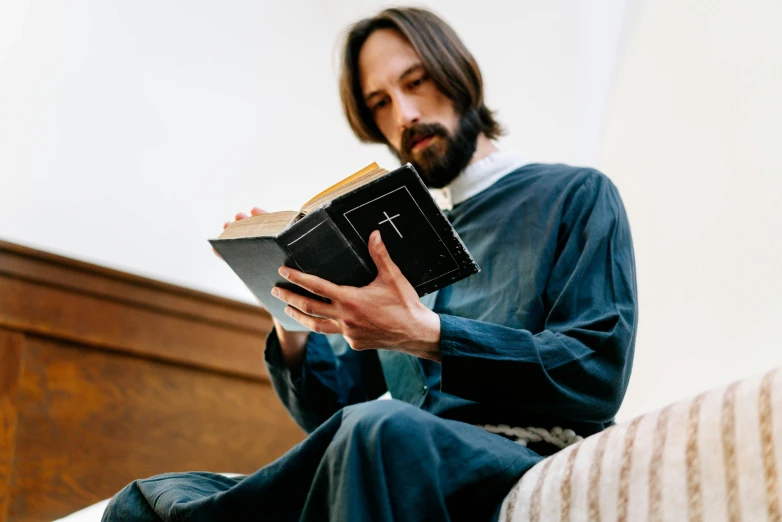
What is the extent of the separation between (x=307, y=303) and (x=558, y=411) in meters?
0.35

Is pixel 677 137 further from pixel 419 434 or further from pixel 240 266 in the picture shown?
pixel 419 434

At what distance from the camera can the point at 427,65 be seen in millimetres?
1657

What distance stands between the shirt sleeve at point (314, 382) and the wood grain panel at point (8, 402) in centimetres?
55

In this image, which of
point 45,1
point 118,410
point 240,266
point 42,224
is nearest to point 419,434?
point 240,266

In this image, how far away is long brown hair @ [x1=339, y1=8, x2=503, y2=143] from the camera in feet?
5.47

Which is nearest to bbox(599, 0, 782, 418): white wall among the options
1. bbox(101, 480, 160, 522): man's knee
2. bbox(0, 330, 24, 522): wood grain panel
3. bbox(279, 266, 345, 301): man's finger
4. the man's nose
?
the man's nose

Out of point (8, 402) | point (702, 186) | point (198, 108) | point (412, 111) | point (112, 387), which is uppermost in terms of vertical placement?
point (198, 108)

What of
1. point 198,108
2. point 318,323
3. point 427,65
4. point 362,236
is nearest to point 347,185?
point 362,236

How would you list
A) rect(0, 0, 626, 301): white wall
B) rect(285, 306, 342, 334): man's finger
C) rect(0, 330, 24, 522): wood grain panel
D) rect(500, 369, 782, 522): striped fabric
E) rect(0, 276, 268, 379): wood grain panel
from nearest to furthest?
1. rect(500, 369, 782, 522): striped fabric
2. rect(285, 306, 342, 334): man's finger
3. rect(0, 330, 24, 522): wood grain panel
4. rect(0, 276, 268, 379): wood grain panel
5. rect(0, 0, 626, 301): white wall

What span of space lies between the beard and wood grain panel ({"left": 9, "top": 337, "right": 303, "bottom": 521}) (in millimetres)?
799

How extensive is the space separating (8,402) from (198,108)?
932 mm

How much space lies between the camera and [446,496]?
0.90 metres

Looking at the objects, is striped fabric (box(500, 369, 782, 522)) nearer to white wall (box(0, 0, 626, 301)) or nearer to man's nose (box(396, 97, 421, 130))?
man's nose (box(396, 97, 421, 130))

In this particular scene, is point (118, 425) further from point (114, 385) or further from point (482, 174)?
point (482, 174)
